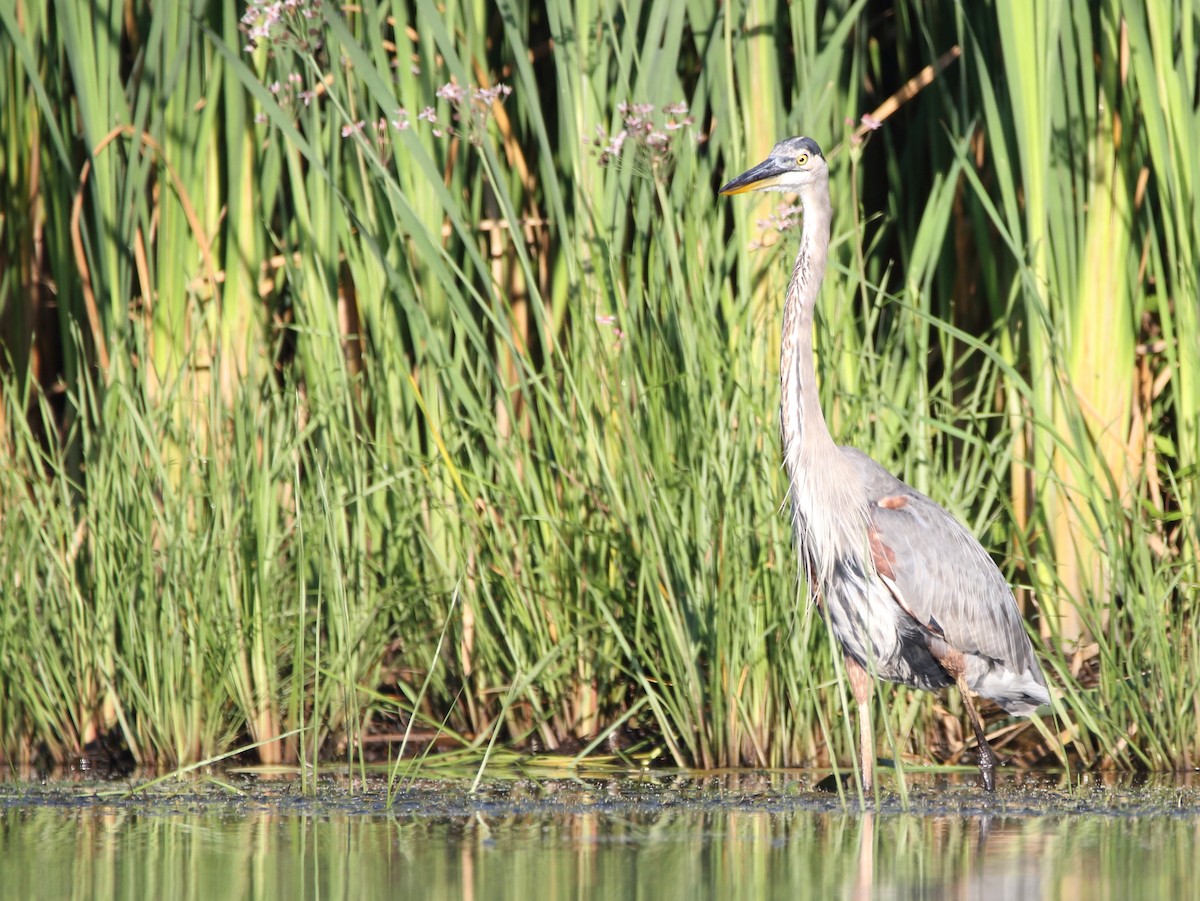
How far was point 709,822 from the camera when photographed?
3.28 m

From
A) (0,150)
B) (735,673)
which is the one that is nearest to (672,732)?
(735,673)

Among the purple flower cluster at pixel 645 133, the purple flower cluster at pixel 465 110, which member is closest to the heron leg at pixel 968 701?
the purple flower cluster at pixel 645 133

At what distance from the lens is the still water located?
263 cm

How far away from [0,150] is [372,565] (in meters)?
1.96

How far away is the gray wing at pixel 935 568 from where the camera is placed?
403 centimetres

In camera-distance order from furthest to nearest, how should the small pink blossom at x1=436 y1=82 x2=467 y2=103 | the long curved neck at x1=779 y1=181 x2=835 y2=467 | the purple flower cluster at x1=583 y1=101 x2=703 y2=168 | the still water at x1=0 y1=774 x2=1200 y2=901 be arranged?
1. the long curved neck at x1=779 y1=181 x2=835 y2=467
2. the small pink blossom at x1=436 y1=82 x2=467 y2=103
3. the purple flower cluster at x1=583 y1=101 x2=703 y2=168
4. the still water at x1=0 y1=774 x2=1200 y2=901

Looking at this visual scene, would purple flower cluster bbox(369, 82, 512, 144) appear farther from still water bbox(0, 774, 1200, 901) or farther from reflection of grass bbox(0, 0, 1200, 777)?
still water bbox(0, 774, 1200, 901)

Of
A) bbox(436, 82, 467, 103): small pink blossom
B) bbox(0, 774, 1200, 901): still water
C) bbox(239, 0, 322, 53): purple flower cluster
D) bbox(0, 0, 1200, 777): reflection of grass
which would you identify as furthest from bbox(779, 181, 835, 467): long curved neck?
bbox(239, 0, 322, 53): purple flower cluster

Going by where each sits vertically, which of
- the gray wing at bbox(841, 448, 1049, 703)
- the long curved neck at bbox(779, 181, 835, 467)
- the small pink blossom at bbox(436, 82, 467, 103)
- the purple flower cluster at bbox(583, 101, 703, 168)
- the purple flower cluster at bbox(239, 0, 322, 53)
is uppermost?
the purple flower cluster at bbox(239, 0, 322, 53)

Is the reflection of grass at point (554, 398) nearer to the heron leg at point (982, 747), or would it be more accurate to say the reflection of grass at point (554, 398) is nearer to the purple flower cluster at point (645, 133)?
the purple flower cluster at point (645, 133)

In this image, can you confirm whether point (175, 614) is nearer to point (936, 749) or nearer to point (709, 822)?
point (709, 822)

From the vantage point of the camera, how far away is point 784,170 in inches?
158

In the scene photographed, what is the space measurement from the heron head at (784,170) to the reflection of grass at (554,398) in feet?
0.69

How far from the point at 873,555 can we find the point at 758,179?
1.03 m
